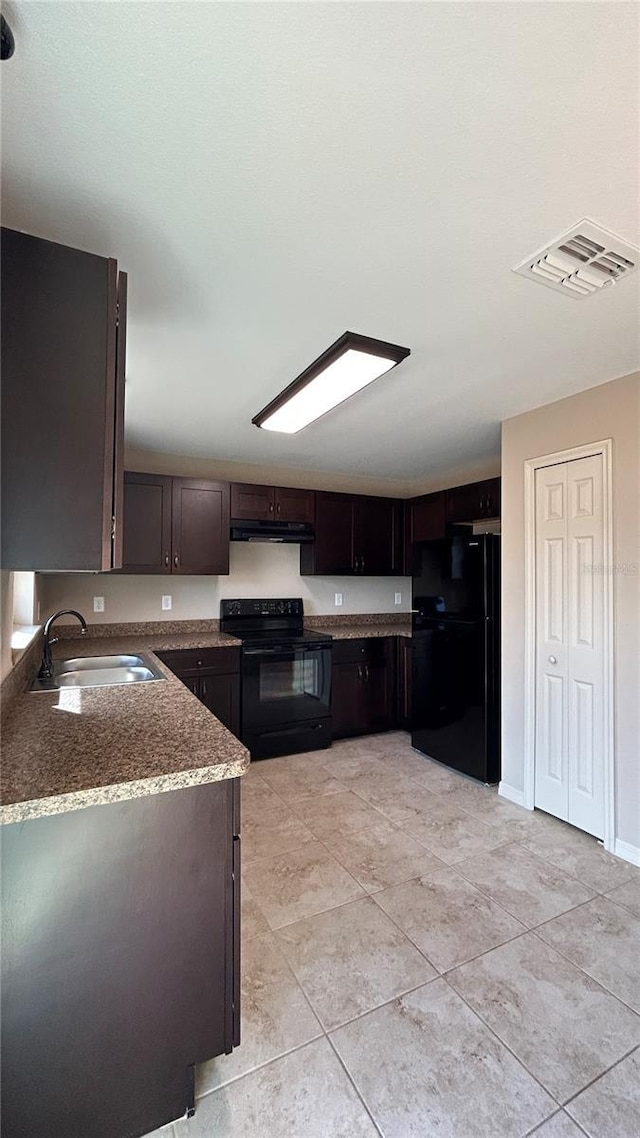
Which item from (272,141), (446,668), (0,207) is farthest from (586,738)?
(0,207)

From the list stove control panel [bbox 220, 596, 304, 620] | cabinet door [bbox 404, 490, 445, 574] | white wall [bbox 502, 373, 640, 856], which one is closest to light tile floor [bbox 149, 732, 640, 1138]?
white wall [bbox 502, 373, 640, 856]

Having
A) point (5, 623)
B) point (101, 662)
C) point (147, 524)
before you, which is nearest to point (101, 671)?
point (101, 662)

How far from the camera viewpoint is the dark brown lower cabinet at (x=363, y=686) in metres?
3.99

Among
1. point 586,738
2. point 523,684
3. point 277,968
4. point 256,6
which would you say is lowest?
point 277,968

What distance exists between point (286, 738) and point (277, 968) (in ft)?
6.62

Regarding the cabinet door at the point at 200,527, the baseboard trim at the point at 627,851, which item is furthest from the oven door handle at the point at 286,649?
the baseboard trim at the point at 627,851

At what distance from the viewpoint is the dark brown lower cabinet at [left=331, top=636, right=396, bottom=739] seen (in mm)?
3992

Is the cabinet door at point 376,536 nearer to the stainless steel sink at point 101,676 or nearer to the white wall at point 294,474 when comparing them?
the white wall at point 294,474

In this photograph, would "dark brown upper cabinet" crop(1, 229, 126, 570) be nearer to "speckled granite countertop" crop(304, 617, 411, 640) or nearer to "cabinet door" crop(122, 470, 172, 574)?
"cabinet door" crop(122, 470, 172, 574)

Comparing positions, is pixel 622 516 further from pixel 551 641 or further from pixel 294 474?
pixel 294 474

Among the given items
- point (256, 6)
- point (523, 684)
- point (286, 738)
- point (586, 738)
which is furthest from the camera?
point (286, 738)

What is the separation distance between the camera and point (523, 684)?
2928mm

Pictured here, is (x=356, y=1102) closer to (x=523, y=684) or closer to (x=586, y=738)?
(x=586, y=738)

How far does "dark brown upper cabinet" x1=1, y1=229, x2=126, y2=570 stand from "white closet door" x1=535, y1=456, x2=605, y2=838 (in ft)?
7.86
